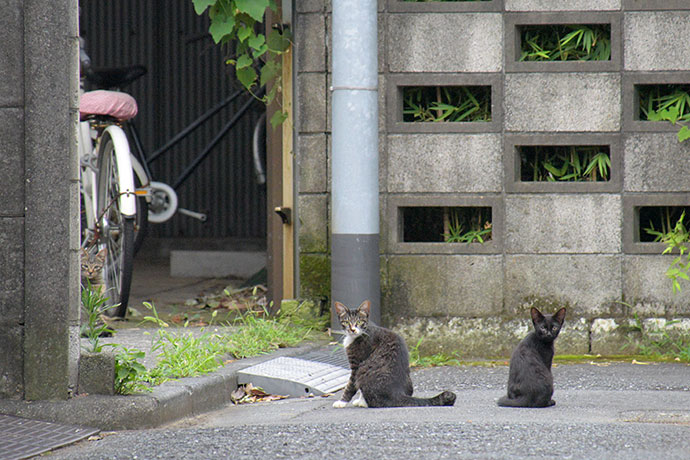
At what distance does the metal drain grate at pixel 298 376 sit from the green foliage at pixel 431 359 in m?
0.48

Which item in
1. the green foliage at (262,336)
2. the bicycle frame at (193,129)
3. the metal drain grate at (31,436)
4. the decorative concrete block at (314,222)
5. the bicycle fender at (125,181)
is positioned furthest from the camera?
the bicycle frame at (193,129)

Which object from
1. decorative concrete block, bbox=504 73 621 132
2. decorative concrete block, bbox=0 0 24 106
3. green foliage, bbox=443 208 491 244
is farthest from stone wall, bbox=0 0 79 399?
decorative concrete block, bbox=504 73 621 132

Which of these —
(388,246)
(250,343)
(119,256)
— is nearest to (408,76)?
(388,246)

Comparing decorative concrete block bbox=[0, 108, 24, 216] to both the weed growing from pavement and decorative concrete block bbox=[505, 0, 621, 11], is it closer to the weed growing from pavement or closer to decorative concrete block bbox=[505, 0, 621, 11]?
the weed growing from pavement

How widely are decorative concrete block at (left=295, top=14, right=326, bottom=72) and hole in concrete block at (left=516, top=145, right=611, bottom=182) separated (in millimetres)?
1332

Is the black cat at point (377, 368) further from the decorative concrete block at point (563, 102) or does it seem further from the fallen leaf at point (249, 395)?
the decorative concrete block at point (563, 102)

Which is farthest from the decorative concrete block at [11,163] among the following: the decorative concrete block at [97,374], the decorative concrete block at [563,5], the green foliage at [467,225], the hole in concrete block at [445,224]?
the decorative concrete block at [563,5]

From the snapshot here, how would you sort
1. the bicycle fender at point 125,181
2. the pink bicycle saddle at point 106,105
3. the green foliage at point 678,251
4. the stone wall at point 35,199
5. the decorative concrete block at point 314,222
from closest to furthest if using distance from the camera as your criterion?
the stone wall at point 35,199
the green foliage at point 678,251
the decorative concrete block at point 314,222
the bicycle fender at point 125,181
the pink bicycle saddle at point 106,105

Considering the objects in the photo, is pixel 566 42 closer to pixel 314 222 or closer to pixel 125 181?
pixel 314 222

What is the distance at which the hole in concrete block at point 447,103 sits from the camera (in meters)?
5.86

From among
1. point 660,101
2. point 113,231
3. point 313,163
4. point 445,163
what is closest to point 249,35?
point 313,163

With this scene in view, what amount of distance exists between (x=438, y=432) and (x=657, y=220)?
296cm

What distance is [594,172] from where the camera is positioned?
19.0 ft

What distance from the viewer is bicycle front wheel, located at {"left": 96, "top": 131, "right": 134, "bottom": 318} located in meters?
6.10
